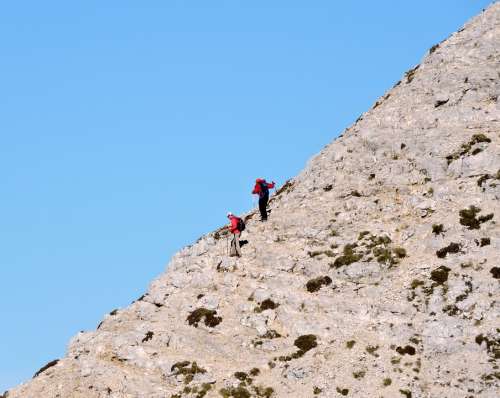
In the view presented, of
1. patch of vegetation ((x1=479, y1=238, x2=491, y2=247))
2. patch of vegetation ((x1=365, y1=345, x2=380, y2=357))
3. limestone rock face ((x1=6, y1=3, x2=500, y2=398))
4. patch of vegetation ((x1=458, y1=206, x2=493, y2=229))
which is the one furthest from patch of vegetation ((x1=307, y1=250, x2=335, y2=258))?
patch of vegetation ((x1=365, y1=345, x2=380, y2=357))

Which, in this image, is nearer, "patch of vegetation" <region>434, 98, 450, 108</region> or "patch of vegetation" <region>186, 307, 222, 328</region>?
"patch of vegetation" <region>186, 307, 222, 328</region>

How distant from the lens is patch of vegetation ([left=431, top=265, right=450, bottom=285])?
49750 millimetres

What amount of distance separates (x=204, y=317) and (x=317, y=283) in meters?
7.82

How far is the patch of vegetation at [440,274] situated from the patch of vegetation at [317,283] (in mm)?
7065

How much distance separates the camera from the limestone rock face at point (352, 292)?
4559 centimetres

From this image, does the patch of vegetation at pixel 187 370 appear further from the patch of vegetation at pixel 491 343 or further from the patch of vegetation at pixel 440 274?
the patch of vegetation at pixel 491 343

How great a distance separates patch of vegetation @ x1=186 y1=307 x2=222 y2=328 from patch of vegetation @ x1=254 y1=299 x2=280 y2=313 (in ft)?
8.42

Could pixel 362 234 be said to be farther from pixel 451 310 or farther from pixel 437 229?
pixel 451 310

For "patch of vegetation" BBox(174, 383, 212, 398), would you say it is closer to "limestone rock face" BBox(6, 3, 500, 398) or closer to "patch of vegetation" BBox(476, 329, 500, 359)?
"limestone rock face" BBox(6, 3, 500, 398)

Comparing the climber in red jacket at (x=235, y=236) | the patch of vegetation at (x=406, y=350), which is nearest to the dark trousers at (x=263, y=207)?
the climber in red jacket at (x=235, y=236)

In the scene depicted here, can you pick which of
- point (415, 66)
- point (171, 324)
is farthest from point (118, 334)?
point (415, 66)

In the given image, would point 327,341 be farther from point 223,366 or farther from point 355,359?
point 223,366

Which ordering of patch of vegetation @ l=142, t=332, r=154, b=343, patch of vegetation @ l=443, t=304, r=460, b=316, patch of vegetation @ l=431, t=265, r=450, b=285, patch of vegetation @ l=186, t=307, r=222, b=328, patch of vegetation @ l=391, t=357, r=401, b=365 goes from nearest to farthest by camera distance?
patch of vegetation @ l=391, t=357, r=401, b=365 → patch of vegetation @ l=443, t=304, r=460, b=316 → patch of vegetation @ l=431, t=265, r=450, b=285 → patch of vegetation @ l=142, t=332, r=154, b=343 → patch of vegetation @ l=186, t=307, r=222, b=328

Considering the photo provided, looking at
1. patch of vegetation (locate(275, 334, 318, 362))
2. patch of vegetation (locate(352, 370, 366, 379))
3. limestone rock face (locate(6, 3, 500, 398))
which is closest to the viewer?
patch of vegetation (locate(352, 370, 366, 379))
